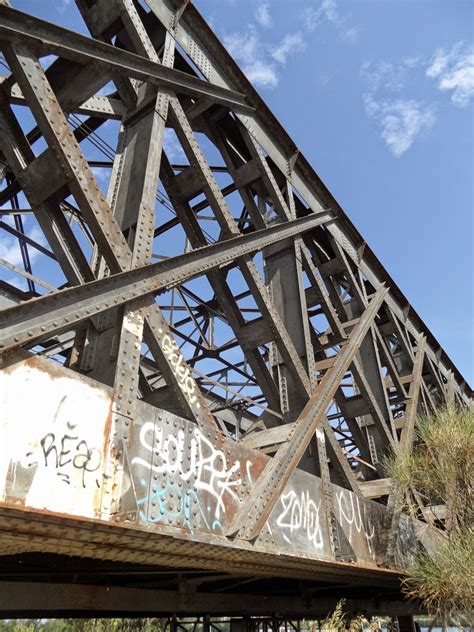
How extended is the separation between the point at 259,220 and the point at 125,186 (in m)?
3.49

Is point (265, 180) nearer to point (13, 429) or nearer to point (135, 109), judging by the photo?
point (135, 109)

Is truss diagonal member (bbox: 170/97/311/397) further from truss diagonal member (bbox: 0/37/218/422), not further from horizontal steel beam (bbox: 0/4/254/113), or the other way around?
truss diagonal member (bbox: 0/37/218/422)

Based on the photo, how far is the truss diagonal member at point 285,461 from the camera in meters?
4.70

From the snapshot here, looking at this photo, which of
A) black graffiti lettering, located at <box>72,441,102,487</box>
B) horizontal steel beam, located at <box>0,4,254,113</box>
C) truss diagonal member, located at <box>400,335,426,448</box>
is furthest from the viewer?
truss diagonal member, located at <box>400,335,426,448</box>

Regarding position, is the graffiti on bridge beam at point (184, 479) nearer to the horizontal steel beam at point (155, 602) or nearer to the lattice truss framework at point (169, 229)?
the lattice truss framework at point (169, 229)

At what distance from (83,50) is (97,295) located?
2.57 m

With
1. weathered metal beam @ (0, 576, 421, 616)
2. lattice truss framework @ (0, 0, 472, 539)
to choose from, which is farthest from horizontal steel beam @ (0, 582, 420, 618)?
lattice truss framework @ (0, 0, 472, 539)

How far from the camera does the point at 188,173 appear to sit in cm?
669

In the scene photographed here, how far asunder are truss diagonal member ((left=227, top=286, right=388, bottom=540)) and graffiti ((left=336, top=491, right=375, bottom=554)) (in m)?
1.27

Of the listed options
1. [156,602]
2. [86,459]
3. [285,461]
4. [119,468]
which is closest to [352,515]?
[285,461]

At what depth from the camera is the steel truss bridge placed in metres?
3.37

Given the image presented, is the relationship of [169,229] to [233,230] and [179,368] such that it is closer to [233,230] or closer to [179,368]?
[233,230]

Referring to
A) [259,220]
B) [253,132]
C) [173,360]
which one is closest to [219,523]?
[173,360]

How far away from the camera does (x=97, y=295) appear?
381 cm
